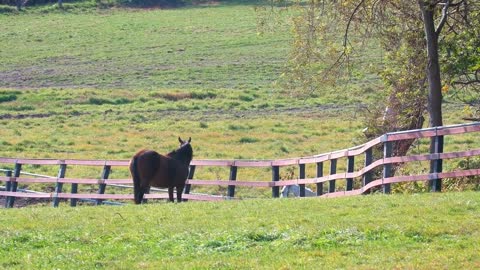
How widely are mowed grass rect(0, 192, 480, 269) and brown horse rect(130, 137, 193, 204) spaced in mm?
4623

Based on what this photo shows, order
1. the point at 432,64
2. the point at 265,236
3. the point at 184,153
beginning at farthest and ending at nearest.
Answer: the point at 184,153 < the point at 432,64 < the point at 265,236

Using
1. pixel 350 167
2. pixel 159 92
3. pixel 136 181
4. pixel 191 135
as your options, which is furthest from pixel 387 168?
pixel 159 92

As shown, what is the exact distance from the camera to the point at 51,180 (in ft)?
83.4

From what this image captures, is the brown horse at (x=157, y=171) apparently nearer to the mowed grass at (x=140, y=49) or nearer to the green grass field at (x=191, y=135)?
the green grass field at (x=191, y=135)

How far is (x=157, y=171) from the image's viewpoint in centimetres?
2136

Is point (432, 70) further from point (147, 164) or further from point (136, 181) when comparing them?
point (136, 181)

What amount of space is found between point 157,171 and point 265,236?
856 centimetres

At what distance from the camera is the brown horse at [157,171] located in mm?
21234

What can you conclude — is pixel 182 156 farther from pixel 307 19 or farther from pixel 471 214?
pixel 471 214

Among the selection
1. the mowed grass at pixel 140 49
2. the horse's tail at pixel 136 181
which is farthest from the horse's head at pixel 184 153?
the mowed grass at pixel 140 49

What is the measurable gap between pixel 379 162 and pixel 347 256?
7092mm

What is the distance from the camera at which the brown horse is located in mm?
21234

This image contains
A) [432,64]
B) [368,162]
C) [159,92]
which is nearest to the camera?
[368,162]

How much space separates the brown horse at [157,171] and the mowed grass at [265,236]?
462 cm
